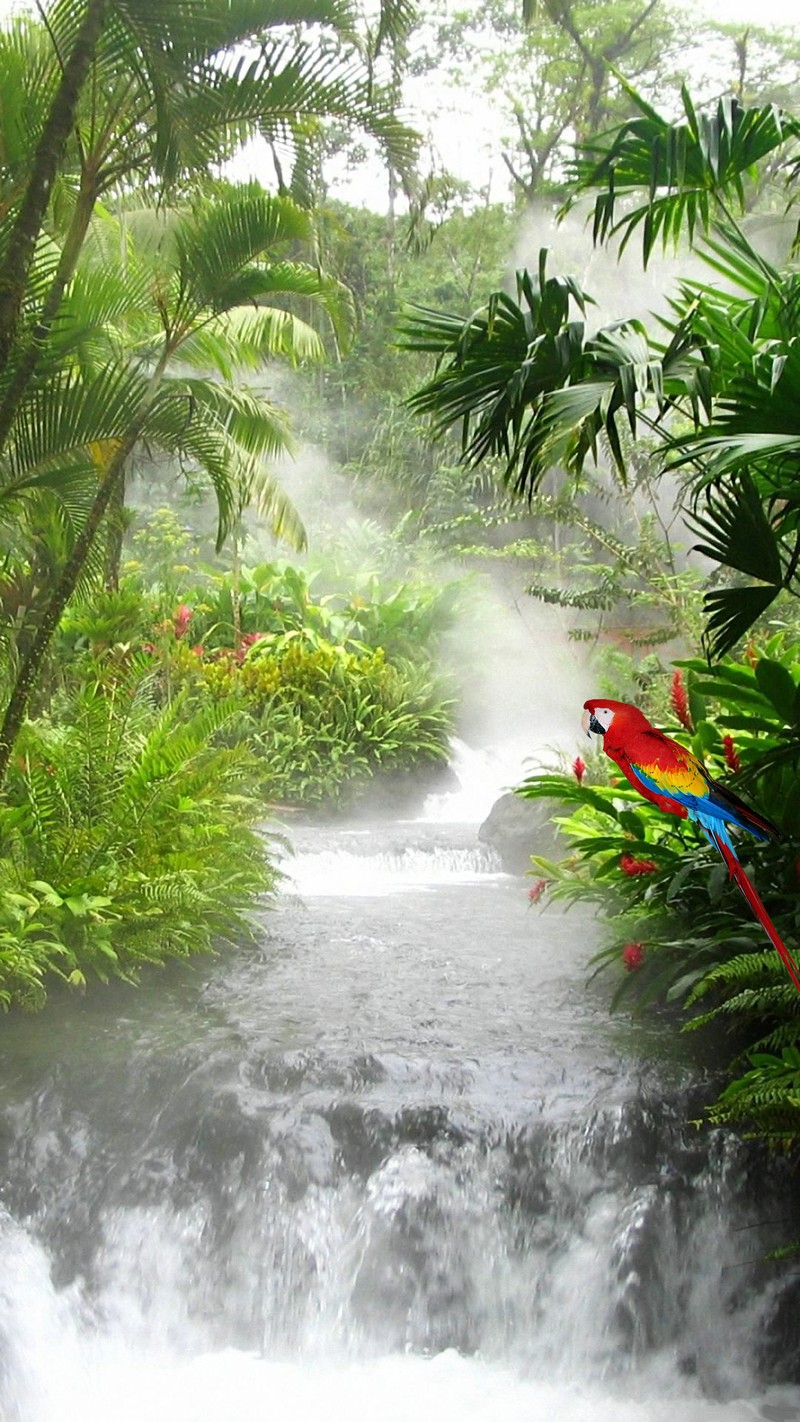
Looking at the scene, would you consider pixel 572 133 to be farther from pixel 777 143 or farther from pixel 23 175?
pixel 777 143

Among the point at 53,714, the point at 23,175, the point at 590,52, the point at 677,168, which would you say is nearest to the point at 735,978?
the point at 677,168

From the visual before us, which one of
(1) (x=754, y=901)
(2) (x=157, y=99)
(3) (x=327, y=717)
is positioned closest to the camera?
(1) (x=754, y=901)

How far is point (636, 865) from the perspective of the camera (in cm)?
312

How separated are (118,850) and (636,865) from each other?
181cm

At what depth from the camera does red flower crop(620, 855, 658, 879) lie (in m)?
3.12

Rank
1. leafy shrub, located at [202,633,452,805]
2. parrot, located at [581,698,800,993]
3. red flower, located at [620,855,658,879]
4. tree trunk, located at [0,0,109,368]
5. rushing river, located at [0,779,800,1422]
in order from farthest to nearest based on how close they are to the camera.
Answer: leafy shrub, located at [202,633,452,805] < tree trunk, located at [0,0,109,368] < red flower, located at [620,855,658,879] < rushing river, located at [0,779,800,1422] < parrot, located at [581,698,800,993]

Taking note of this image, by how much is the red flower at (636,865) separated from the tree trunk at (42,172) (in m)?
2.36

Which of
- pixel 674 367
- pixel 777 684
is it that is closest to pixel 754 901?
pixel 777 684

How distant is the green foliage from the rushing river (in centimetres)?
40

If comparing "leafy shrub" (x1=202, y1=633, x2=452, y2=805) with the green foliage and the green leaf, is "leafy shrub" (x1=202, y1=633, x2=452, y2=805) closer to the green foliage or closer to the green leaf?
the green foliage

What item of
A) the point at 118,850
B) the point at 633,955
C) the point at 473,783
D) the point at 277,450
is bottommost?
the point at 118,850

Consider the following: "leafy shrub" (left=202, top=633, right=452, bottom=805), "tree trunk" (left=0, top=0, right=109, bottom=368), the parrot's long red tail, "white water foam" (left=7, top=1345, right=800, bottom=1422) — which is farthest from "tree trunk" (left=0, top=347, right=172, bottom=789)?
"leafy shrub" (left=202, top=633, right=452, bottom=805)

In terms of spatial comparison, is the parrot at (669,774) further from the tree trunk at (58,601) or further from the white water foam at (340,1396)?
the tree trunk at (58,601)

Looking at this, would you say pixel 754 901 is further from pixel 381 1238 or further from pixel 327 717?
pixel 327 717
